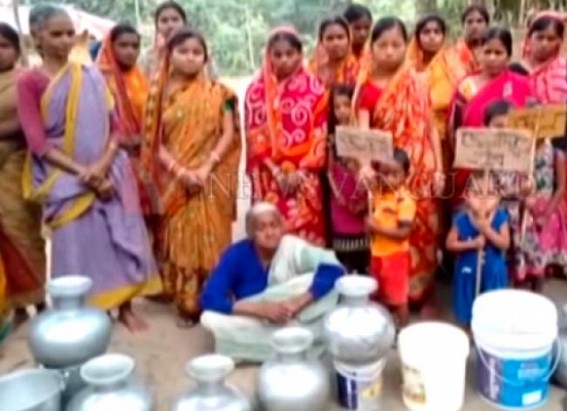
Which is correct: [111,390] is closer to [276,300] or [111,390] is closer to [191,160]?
[276,300]

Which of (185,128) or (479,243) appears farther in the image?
(185,128)

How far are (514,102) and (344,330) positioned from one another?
122 centimetres

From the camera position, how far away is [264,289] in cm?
284

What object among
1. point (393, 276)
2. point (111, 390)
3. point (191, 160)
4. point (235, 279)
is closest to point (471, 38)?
point (393, 276)

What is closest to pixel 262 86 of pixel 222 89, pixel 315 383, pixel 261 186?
pixel 222 89

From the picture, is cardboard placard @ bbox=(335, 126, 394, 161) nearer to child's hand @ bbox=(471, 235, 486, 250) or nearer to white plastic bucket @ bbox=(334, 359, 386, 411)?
child's hand @ bbox=(471, 235, 486, 250)

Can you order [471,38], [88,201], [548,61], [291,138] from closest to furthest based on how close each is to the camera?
[88,201] < [291,138] < [548,61] < [471,38]

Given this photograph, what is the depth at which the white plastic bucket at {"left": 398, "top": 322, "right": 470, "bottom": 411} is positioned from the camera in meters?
2.39

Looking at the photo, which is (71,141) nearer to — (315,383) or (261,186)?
(261,186)

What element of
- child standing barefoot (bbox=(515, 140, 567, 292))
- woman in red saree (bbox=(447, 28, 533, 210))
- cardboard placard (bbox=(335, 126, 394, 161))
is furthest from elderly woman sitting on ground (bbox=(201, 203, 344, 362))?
child standing barefoot (bbox=(515, 140, 567, 292))

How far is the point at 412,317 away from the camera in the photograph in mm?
3164

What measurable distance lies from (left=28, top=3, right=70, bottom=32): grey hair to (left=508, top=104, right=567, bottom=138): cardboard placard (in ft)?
5.65

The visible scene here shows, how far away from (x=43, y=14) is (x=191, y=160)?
2.63 feet

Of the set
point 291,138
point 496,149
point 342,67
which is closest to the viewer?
point 496,149
